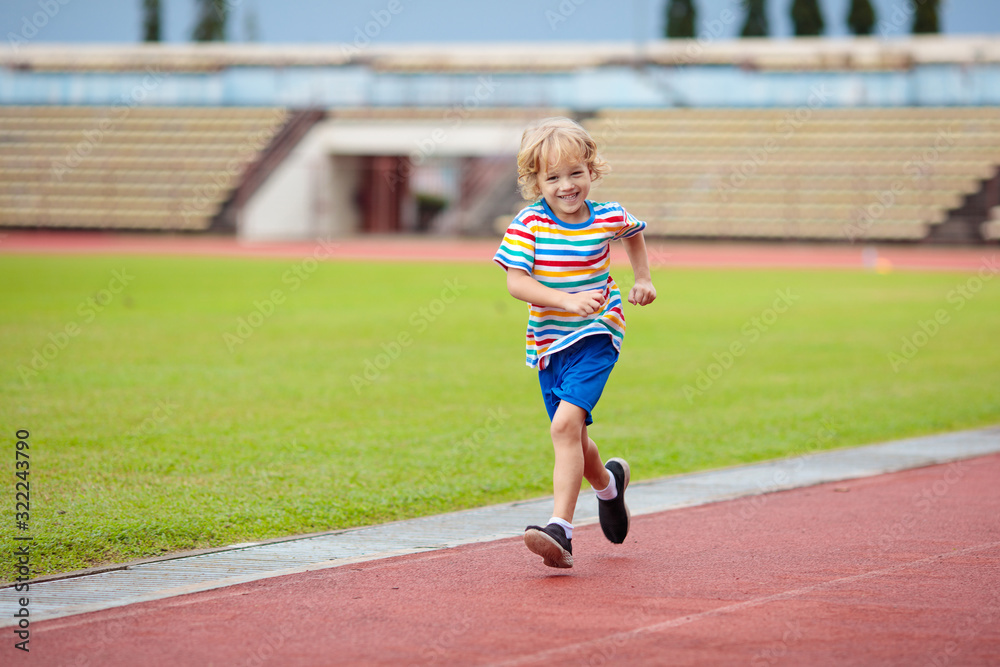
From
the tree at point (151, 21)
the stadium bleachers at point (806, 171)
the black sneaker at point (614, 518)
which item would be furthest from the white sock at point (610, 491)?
the tree at point (151, 21)

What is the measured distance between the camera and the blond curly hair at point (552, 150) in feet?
16.6

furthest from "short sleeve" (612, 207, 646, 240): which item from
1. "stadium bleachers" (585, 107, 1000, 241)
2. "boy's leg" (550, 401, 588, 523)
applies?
"stadium bleachers" (585, 107, 1000, 241)

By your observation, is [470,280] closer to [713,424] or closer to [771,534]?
[713,424]

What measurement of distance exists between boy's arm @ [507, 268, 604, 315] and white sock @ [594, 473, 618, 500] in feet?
3.06

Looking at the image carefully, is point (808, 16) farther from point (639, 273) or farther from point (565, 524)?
point (565, 524)

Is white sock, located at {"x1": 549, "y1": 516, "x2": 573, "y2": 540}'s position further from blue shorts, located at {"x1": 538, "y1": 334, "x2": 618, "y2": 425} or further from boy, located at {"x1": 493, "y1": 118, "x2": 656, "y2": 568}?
blue shorts, located at {"x1": 538, "y1": 334, "x2": 618, "y2": 425}

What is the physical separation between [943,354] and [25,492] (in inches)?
408

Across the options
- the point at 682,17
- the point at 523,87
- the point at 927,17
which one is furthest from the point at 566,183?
the point at 682,17

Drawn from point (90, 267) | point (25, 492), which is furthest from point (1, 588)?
point (90, 267)

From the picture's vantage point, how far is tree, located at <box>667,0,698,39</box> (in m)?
71.8

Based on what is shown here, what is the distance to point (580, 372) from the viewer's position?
16.7 ft

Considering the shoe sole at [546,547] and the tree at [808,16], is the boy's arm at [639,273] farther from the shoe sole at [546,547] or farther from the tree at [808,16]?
the tree at [808,16]

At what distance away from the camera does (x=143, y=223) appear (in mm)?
43281

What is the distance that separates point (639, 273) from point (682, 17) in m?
70.1
